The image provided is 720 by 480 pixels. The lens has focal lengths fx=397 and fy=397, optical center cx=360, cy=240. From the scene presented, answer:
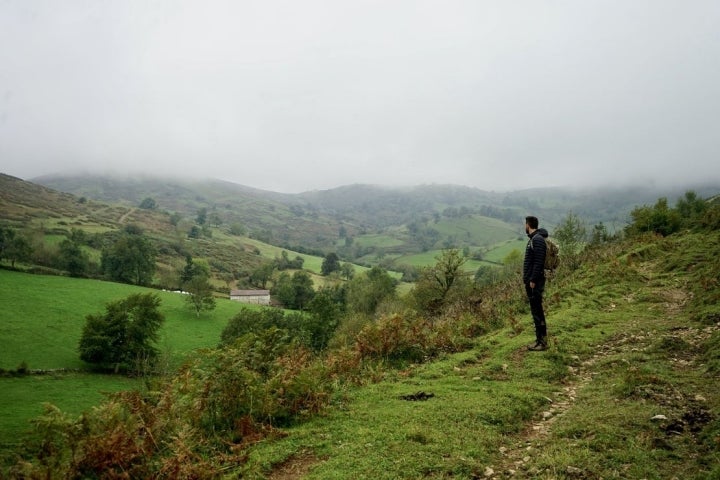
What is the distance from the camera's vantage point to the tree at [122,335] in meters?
50.6

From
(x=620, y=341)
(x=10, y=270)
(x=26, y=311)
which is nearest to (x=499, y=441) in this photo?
(x=620, y=341)

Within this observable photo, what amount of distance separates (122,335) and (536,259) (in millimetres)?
57168

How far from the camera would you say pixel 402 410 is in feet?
27.2

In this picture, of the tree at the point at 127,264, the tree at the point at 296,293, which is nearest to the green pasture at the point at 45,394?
the tree at the point at 127,264

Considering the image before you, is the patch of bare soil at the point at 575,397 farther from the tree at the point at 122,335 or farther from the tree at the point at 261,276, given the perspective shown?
the tree at the point at 261,276

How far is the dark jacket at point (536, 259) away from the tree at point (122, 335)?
49731 millimetres

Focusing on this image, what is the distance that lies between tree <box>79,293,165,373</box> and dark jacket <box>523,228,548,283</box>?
49.7m

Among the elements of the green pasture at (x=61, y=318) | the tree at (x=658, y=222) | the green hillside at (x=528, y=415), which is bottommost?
the green pasture at (x=61, y=318)

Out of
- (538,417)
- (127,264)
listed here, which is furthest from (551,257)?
(127,264)

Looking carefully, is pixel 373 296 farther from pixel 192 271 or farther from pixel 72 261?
pixel 72 261

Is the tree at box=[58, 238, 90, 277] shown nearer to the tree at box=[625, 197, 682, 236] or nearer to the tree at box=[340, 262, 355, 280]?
the tree at box=[340, 262, 355, 280]

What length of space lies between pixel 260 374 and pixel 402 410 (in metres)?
3.49

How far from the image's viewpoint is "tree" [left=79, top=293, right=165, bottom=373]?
50562 millimetres

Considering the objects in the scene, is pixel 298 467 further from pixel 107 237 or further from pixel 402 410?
pixel 107 237
